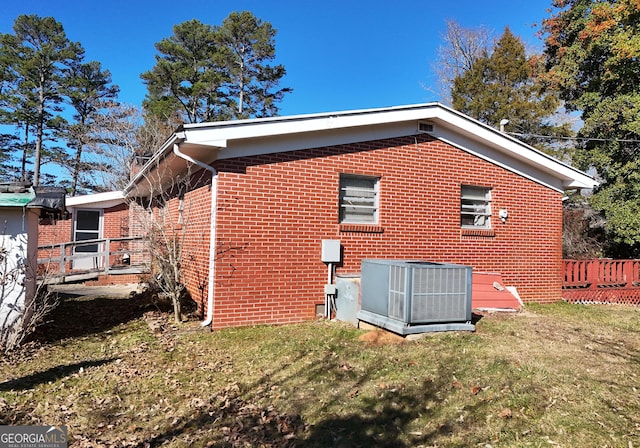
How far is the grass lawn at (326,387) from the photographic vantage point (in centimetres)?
359

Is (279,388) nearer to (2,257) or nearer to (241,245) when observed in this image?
(241,245)

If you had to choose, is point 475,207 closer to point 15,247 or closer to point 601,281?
point 601,281

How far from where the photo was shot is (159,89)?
2723 centimetres

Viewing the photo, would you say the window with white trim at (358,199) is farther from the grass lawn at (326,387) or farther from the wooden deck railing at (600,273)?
the wooden deck railing at (600,273)

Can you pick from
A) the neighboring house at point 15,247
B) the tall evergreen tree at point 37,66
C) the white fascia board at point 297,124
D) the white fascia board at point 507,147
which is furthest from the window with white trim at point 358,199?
the tall evergreen tree at point 37,66

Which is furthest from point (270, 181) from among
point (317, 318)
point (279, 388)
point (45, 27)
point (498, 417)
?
point (45, 27)

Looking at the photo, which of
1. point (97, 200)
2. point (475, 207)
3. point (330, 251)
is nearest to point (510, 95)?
point (475, 207)

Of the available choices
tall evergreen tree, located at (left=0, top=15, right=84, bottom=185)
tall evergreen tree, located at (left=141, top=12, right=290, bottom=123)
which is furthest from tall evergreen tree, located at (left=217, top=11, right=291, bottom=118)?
tall evergreen tree, located at (left=0, top=15, right=84, bottom=185)

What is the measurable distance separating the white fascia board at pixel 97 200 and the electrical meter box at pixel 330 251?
403 inches

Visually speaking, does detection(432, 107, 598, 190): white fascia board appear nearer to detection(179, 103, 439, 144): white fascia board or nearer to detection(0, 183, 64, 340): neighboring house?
detection(179, 103, 439, 144): white fascia board

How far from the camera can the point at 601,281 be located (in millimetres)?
10820

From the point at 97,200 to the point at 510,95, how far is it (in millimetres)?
21608

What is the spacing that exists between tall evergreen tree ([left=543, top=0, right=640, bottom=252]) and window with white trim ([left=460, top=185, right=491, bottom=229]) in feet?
26.2

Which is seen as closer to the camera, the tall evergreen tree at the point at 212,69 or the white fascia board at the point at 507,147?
the white fascia board at the point at 507,147
